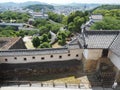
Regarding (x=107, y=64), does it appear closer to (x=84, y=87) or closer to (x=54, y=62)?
(x=84, y=87)

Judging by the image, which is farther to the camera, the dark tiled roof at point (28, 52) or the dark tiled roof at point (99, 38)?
the dark tiled roof at point (28, 52)

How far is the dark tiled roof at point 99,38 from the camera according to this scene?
18.7 metres

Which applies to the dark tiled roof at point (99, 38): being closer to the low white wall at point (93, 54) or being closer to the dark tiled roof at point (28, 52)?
the low white wall at point (93, 54)

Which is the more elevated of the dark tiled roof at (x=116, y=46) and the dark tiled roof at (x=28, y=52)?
the dark tiled roof at (x=116, y=46)

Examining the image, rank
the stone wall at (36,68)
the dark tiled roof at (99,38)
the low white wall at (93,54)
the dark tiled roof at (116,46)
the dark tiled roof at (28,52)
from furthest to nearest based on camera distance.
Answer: the dark tiled roof at (28,52)
the stone wall at (36,68)
the low white wall at (93,54)
the dark tiled roof at (99,38)
the dark tiled roof at (116,46)

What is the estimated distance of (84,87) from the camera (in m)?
17.6

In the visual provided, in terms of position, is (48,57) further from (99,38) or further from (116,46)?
(116,46)

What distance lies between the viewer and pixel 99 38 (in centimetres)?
1938

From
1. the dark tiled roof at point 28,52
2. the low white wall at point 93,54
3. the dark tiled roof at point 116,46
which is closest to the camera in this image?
the dark tiled roof at point 116,46

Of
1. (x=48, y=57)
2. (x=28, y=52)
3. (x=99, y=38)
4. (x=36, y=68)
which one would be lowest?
(x=36, y=68)

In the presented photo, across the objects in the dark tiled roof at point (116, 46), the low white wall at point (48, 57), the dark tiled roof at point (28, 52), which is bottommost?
the low white wall at point (48, 57)

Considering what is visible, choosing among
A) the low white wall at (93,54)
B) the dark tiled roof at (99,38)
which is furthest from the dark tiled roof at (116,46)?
the low white wall at (93,54)

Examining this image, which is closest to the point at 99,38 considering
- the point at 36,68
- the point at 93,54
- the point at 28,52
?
the point at 93,54

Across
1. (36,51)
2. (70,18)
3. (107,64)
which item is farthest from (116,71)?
(70,18)
